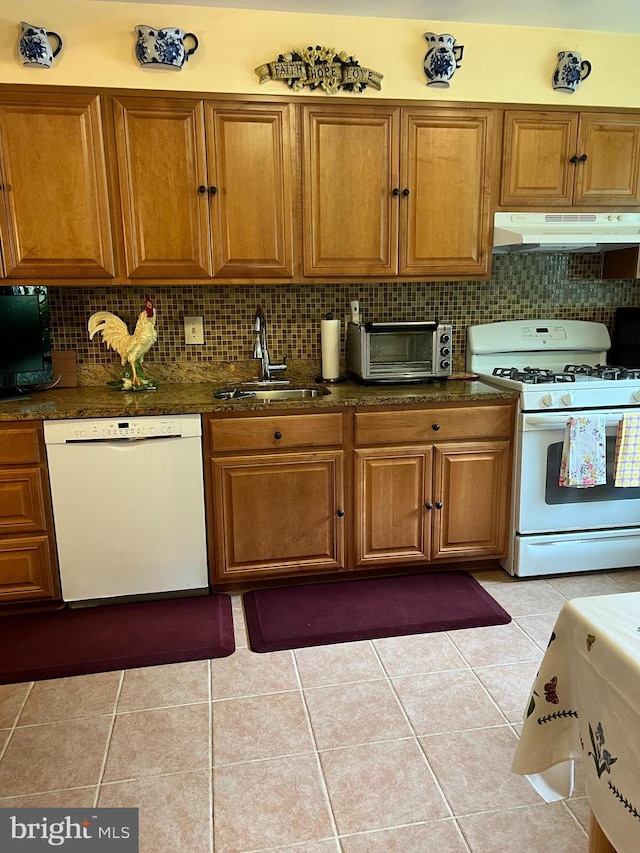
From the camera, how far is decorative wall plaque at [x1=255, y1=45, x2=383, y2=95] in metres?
2.66

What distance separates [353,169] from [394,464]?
4.31 feet

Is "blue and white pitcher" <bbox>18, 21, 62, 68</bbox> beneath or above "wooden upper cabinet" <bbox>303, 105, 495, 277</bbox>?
above

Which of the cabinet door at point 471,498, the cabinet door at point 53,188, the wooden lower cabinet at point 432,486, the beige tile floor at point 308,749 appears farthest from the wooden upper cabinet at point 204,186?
the beige tile floor at point 308,749

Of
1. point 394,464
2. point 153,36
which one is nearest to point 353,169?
point 153,36

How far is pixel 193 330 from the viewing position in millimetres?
3098

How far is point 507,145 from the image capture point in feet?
9.46

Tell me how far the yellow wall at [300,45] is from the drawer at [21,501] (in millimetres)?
1575

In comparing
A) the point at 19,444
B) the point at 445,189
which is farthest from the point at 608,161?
the point at 19,444

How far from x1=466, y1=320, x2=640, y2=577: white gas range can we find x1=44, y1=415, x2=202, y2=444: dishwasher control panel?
1459 millimetres

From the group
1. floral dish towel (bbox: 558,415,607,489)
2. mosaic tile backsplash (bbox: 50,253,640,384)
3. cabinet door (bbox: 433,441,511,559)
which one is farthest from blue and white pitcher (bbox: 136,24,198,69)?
floral dish towel (bbox: 558,415,607,489)

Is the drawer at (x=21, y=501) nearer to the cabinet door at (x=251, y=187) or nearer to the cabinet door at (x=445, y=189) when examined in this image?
the cabinet door at (x=251, y=187)

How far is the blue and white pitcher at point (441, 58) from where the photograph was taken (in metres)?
2.73

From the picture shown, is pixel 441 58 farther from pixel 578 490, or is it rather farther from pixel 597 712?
pixel 597 712

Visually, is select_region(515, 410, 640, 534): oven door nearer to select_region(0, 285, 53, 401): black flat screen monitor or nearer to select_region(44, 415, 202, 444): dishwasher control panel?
select_region(44, 415, 202, 444): dishwasher control panel
